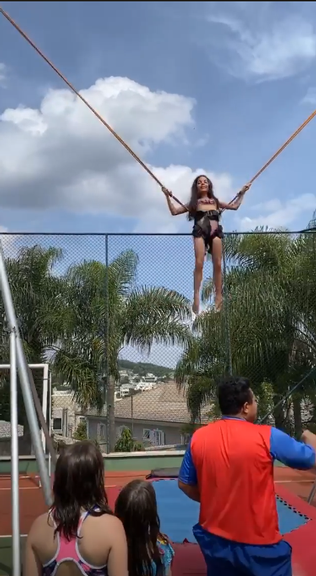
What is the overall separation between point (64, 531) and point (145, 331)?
21.2 feet

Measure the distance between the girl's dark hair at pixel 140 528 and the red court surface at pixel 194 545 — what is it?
0.92 meters

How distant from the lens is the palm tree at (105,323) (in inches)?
292

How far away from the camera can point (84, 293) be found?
25.6ft

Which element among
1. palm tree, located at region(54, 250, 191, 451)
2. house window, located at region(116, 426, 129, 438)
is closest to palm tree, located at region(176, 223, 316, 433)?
palm tree, located at region(54, 250, 191, 451)

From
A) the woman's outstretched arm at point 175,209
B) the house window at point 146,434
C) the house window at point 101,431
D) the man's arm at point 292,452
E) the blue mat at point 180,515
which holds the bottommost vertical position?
the house window at point 146,434

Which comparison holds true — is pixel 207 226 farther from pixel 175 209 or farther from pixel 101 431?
pixel 101 431

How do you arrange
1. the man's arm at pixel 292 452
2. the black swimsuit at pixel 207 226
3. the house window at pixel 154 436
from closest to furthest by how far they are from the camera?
the man's arm at pixel 292 452 → the black swimsuit at pixel 207 226 → the house window at pixel 154 436

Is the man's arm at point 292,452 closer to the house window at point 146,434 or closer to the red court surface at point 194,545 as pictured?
the red court surface at point 194,545

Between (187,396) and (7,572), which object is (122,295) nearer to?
(187,396)

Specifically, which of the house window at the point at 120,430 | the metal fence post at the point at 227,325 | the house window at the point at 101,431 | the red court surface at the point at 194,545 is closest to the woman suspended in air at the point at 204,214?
the red court surface at the point at 194,545

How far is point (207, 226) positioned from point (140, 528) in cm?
323

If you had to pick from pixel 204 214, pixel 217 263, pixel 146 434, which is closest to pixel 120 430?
pixel 146 434

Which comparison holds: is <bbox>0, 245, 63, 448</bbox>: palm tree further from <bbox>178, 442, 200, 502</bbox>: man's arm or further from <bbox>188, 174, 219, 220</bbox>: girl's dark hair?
<bbox>178, 442, 200, 502</bbox>: man's arm

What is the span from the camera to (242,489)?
1.76 meters
